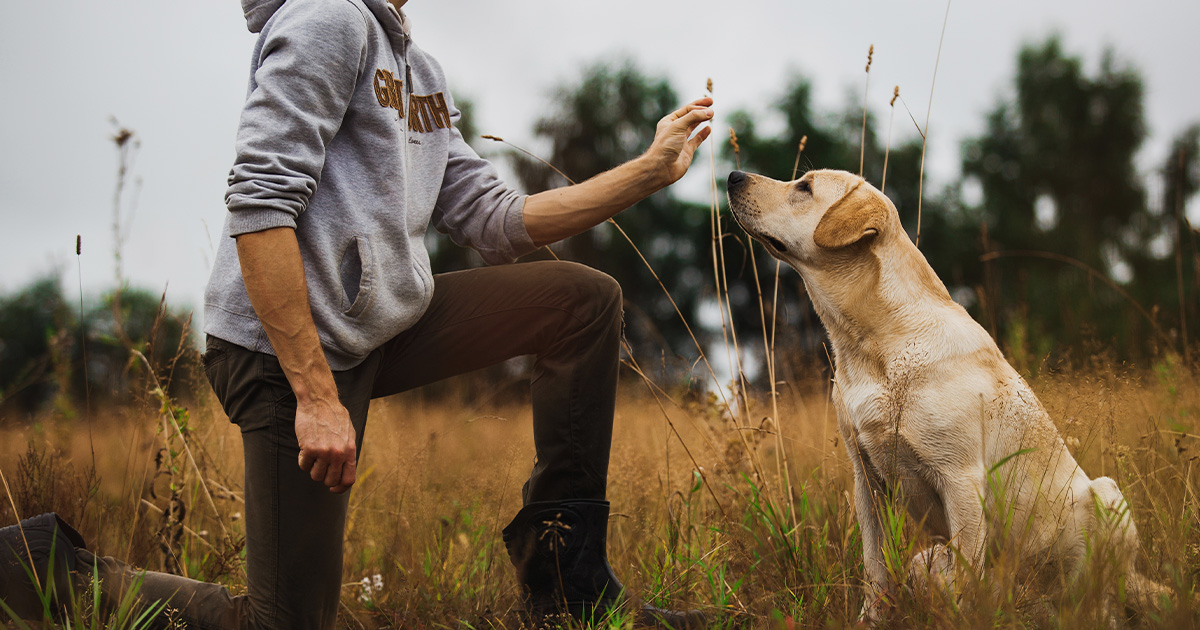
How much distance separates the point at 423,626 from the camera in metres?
2.46

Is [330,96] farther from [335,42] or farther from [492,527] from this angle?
[492,527]

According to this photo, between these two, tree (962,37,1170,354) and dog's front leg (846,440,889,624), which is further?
tree (962,37,1170,354)

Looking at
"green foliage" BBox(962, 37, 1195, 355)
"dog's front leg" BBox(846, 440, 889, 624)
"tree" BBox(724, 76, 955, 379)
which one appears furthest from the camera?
"tree" BBox(724, 76, 955, 379)

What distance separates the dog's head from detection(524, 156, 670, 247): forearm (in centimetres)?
47

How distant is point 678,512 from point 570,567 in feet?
2.49

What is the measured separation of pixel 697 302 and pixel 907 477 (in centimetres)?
Answer: 1942

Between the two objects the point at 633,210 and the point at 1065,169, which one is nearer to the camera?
the point at 1065,169

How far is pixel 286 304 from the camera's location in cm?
184

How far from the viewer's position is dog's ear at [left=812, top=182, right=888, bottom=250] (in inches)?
102

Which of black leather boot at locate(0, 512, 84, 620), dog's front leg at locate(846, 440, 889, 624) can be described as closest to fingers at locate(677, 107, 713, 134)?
dog's front leg at locate(846, 440, 889, 624)

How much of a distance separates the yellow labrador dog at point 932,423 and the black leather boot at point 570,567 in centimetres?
69

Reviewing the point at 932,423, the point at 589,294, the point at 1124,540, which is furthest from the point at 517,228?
the point at 1124,540

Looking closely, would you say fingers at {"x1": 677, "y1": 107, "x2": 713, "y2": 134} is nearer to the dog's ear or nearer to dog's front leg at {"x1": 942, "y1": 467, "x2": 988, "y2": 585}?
the dog's ear

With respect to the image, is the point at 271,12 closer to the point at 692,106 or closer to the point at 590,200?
the point at 590,200
